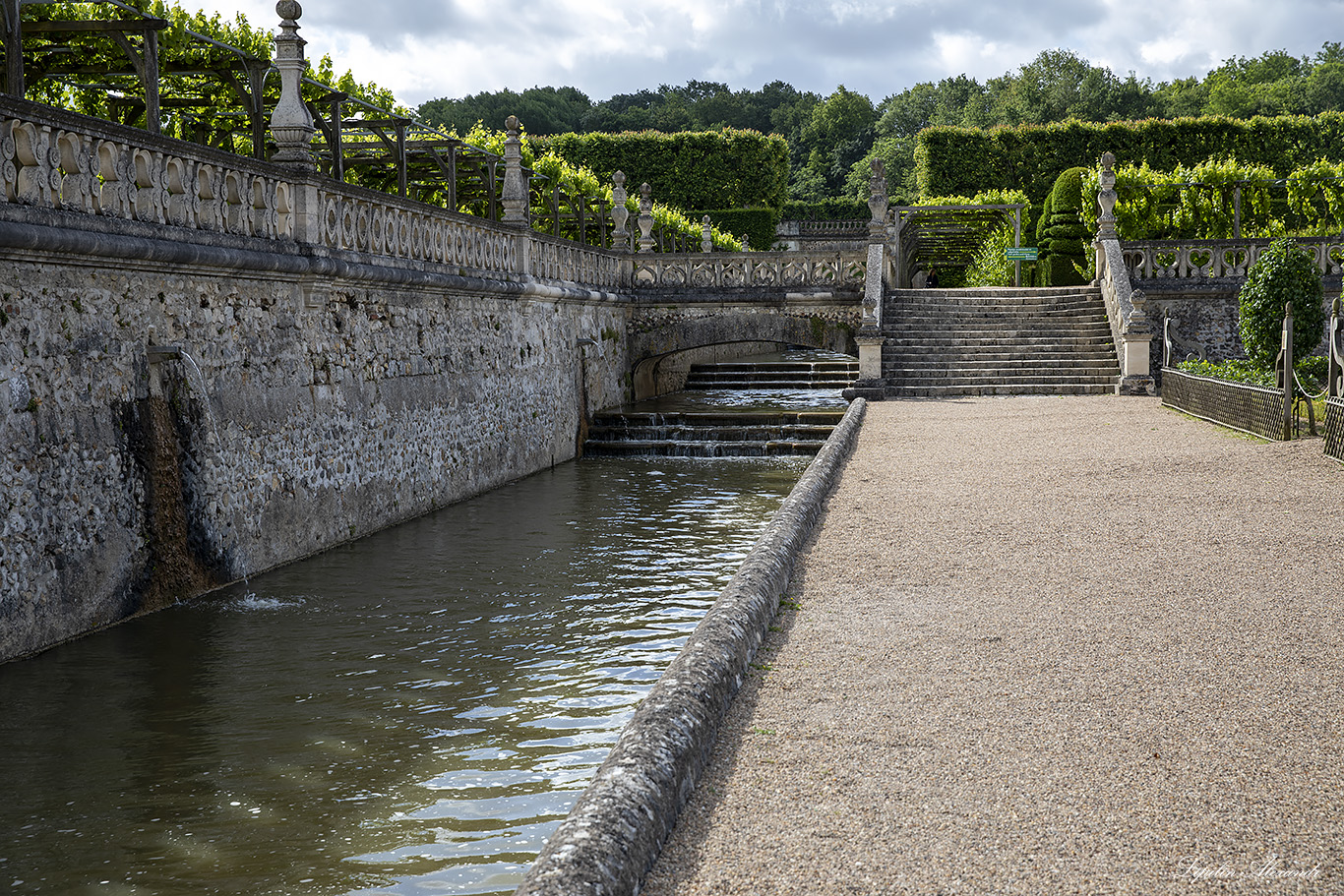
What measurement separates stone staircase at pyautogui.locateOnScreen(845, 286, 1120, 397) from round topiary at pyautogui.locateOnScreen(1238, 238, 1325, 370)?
9.21 feet

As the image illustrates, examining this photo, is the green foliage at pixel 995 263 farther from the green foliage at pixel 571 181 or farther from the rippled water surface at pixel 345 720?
the rippled water surface at pixel 345 720

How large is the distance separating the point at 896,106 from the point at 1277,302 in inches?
3166

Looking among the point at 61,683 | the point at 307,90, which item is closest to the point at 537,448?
the point at 307,90

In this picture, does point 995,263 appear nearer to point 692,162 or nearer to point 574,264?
point 692,162

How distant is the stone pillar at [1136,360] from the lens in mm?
19609

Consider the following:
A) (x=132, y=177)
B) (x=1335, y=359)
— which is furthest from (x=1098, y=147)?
(x=132, y=177)

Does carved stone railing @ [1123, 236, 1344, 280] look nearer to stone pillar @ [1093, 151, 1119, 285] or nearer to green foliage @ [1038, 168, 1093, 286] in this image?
stone pillar @ [1093, 151, 1119, 285]

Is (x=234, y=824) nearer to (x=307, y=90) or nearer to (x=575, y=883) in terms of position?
(x=575, y=883)

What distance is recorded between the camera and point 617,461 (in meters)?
17.9

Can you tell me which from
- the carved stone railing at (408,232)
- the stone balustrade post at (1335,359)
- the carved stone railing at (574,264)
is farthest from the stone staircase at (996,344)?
the stone balustrade post at (1335,359)

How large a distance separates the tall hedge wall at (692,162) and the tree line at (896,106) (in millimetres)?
14684

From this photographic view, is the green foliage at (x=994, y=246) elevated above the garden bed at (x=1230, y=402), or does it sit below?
above

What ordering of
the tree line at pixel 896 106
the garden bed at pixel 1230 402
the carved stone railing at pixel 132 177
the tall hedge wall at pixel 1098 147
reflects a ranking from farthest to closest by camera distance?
the tree line at pixel 896 106
the tall hedge wall at pixel 1098 147
the garden bed at pixel 1230 402
the carved stone railing at pixel 132 177

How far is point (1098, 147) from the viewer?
144ft
